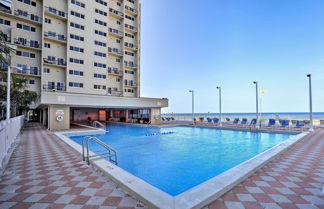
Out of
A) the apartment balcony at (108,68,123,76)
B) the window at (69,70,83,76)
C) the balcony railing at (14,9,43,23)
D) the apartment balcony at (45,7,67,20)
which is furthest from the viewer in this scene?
the apartment balcony at (108,68,123,76)

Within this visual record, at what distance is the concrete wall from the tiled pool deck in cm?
949

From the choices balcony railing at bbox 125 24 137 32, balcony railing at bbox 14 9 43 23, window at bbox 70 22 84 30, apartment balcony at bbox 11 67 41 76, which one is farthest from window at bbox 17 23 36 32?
balcony railing at bbox 125 24 137 32

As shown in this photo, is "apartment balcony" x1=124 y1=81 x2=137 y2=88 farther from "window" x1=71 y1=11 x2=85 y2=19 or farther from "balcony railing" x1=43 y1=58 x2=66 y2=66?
"window" x1=71 y1=11 x2=85 y2=19

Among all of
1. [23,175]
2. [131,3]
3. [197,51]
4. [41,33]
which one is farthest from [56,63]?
[23,175]

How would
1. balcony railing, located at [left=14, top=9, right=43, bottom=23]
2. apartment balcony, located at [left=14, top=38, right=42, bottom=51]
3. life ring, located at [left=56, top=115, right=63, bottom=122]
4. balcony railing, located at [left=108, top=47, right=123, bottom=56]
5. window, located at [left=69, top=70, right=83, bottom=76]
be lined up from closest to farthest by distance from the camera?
life ring, located at [left=56, top=115, right=63, bottom=122]
apartment balcony, located at [left=14, top=38, right=42, bottom=51]
balcony railing, located at [left=14, top=9, right=43, bottom=23]
window, located at [left=69, top=70, right=83, bottom=76]
balcony railing, located at [left=108, top=47, right=123, bottom=56]

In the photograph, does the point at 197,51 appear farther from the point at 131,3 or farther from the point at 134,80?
the point at 131,3

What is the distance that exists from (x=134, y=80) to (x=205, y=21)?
16556 millimetres

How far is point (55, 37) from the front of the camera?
71.6 ft

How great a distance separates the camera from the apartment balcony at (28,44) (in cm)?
2007

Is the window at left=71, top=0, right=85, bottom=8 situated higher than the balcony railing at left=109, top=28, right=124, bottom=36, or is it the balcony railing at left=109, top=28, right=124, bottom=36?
the window at left=71, top=0, right=85, bottom=8

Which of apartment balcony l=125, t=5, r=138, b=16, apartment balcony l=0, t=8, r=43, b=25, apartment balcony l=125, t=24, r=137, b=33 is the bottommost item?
apartment balcony l=0, t=8, r=43, b=25

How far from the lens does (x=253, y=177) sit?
3473mm

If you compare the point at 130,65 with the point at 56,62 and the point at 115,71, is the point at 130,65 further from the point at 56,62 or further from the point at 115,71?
the point at 56,62

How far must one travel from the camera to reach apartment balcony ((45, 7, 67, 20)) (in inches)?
834
